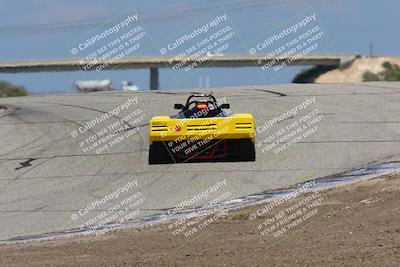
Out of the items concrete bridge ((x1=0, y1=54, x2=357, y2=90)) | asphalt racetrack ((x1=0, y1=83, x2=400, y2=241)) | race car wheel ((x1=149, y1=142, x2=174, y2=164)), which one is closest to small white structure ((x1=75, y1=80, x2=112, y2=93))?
concrete bridge ((x1=0, y1=54, x2=357, y2=90))

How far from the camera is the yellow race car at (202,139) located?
692 inches

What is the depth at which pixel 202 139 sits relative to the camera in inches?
694

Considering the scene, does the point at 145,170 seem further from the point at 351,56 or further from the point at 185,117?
the point at 351,56

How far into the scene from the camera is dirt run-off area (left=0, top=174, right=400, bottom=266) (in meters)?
9.23

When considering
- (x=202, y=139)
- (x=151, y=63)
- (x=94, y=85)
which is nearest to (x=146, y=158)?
(x=202, y=139)

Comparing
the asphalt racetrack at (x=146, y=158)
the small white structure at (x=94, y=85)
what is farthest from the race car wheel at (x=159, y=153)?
the small white structure at (x=94, y=85)

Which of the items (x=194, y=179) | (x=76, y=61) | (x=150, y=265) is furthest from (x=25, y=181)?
(x=76, y=61)

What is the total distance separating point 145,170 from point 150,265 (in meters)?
8.51

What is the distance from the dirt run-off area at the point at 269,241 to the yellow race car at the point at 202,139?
422cm

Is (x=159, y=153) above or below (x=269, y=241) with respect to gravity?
below

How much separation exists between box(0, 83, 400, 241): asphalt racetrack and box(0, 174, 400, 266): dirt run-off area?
2.12 metres

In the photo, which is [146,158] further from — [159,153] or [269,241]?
[269,241]

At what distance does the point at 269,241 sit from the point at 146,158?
8.85 m

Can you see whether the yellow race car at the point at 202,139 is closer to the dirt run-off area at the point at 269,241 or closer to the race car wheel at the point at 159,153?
the race car wheel at the point at 159,153
